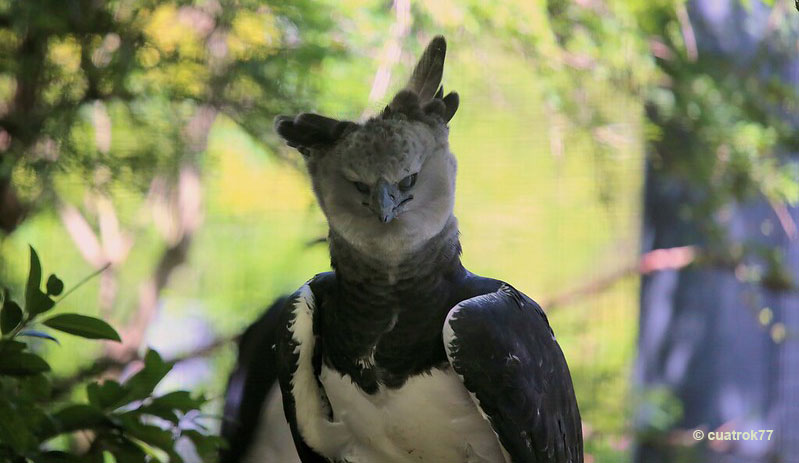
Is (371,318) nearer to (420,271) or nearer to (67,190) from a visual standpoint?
(420,271)

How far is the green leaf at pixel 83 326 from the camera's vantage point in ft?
2.54

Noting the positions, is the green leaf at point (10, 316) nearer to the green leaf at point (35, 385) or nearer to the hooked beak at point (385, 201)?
the green leaf at point (35, 385)

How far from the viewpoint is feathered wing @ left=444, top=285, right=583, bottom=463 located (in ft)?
2.40

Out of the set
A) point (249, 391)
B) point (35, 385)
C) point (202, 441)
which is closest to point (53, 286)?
point (35, 385)

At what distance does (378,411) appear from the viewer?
30.9 inches

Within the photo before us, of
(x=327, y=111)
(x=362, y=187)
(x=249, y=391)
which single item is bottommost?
(x=249, y=391)

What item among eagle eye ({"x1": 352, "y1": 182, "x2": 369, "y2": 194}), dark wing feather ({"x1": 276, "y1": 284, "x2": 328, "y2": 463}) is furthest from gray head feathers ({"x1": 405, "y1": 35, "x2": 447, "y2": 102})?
dark wing feather ({"x1": 276, "y1": 284, "x2": 328, "y2": 463})

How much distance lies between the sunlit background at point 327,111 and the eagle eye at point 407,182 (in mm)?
968

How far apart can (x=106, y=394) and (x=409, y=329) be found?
31 cm

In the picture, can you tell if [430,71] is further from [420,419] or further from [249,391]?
[249,391]

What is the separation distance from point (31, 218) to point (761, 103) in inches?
65.3

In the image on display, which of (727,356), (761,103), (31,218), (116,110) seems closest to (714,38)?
(761,103)

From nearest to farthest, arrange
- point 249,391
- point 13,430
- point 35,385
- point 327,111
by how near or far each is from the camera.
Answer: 1. point 13,430
2. point 35,385
3. point 249,391
4. point 327,111

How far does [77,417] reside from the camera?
2.67ft
